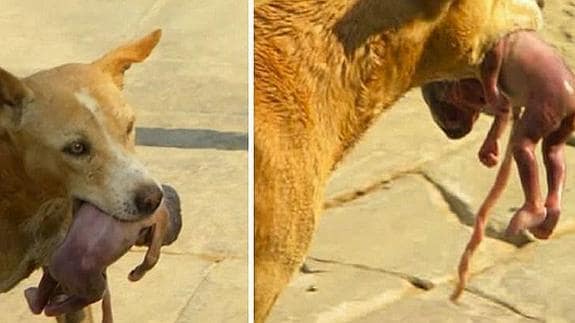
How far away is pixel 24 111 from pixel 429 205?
177cm

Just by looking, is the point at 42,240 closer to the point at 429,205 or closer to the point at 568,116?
the point at 568,116

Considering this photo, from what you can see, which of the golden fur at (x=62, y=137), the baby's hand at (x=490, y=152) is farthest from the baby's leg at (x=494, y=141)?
the golden fur at (x=62, y=137)

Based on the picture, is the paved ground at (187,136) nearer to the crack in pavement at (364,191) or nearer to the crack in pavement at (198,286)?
the crack in pavement at (198,286)

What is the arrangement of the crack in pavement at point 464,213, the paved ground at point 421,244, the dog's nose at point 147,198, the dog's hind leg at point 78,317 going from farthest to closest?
the crack in pavement at point 464,213 → the paved ground at point 421,244 → the dog's hind leg at point 78,317 → the dog's nose at point 147,198

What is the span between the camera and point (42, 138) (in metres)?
2.45

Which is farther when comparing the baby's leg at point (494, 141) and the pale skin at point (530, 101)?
the baby's leg at point (494, 141)

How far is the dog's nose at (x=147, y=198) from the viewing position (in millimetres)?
2389

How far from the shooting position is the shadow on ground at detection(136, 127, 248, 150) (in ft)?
11.6

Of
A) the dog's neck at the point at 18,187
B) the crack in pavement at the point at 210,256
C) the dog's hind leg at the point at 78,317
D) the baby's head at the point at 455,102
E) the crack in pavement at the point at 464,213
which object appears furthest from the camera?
the crack in pavement at the point at 464,213

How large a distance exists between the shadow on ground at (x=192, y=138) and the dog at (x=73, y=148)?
94 cm

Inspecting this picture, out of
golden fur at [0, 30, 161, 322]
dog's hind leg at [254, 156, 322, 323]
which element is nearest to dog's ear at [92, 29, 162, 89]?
golden fur at [0, 30, 161, 322]

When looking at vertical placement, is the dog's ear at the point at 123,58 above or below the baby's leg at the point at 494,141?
above

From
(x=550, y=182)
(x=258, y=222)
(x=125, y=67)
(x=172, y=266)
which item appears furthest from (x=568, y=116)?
(x=172, y=266)

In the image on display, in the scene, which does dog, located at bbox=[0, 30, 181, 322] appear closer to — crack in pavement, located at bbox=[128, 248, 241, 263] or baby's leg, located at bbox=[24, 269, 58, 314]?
baby's leg, located at bbox=[24, 269, 58, 314]
